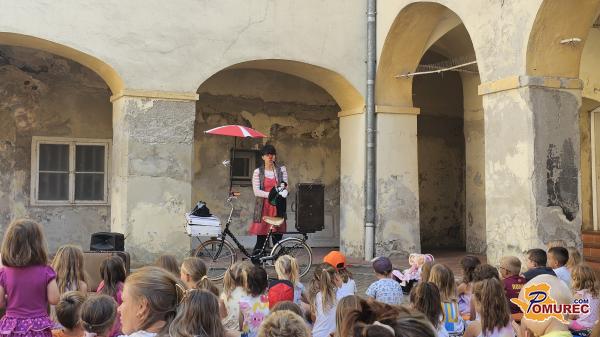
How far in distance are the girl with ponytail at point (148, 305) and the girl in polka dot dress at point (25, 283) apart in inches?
57.9

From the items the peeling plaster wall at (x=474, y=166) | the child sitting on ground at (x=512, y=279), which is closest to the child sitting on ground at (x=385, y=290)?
the child sitting on ground at (x=512, y=279)

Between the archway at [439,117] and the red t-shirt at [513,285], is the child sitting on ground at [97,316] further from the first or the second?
the archway at [439,117]

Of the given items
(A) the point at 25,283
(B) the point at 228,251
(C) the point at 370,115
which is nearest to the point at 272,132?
(C) the point at 370,115

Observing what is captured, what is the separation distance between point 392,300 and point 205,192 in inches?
319

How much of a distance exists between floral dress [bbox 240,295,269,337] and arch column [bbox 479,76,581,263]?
476 centimetres

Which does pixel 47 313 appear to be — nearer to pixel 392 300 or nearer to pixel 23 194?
pixel 392 300

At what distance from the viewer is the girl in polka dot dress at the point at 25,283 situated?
393 centimetres

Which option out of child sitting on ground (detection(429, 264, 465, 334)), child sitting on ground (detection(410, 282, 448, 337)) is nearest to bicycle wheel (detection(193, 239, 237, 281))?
child sitting on ground (detection(429, 264, 465, 334))

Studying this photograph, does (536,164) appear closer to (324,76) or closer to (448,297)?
(448,297)

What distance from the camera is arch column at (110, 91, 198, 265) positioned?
995cm

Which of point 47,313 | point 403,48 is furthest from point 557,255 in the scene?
point 403,48

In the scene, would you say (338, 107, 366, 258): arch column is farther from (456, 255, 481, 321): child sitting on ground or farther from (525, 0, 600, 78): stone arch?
(456, 255, 481, 321): child sitting on ground

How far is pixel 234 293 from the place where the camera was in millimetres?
4727

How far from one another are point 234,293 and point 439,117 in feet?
36.0
